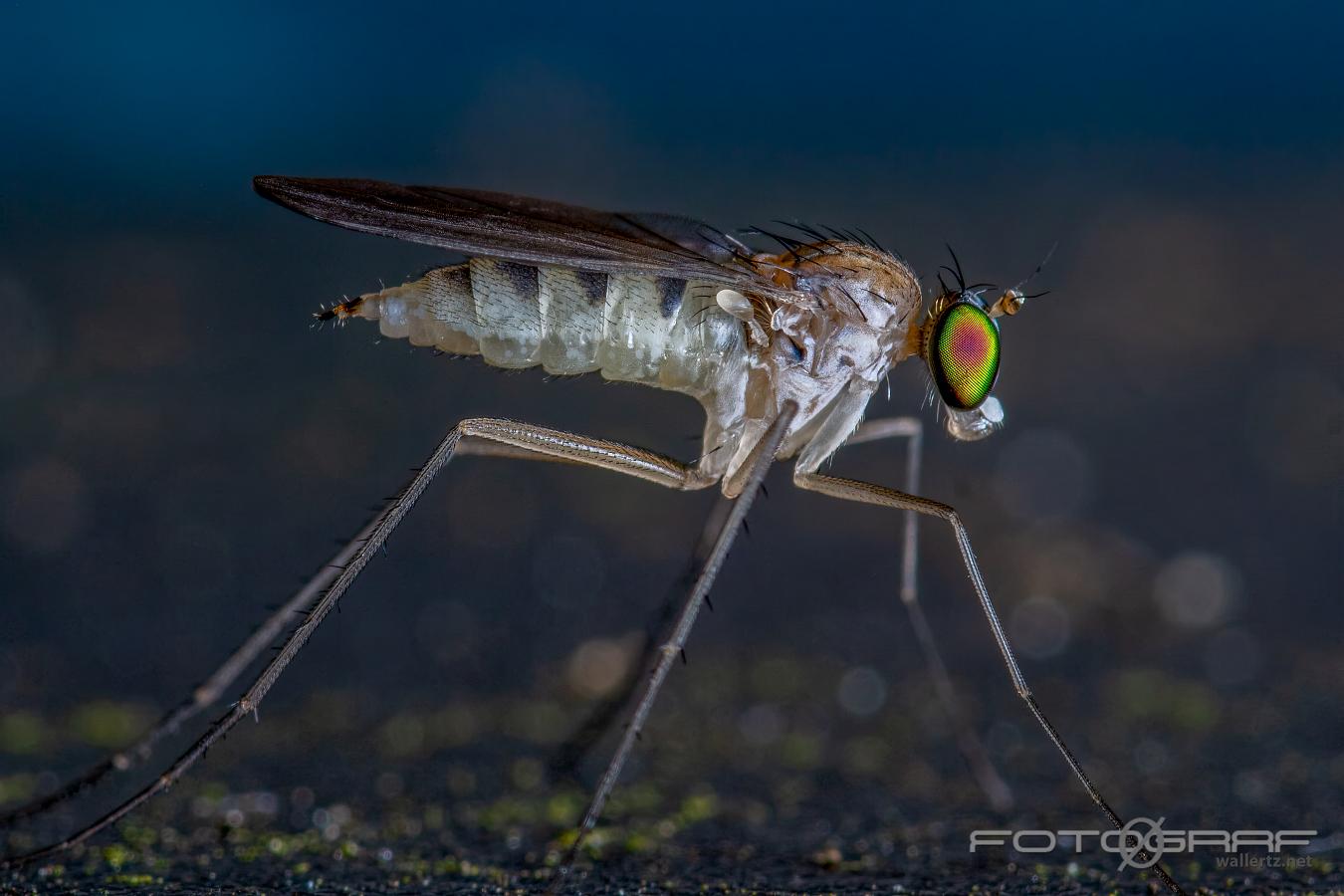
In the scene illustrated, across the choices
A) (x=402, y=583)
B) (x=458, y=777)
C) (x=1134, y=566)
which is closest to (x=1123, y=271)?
(x=1134, y=566)

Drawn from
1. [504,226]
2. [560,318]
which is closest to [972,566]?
[560,318]

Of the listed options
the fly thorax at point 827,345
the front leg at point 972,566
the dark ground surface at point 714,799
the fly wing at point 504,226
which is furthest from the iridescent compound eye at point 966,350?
the dark ground surface at point 714,799

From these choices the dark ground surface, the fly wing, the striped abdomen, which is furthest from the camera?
the striped abdomen

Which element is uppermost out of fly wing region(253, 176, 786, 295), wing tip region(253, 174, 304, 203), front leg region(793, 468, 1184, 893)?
wing tip region(253, 174, 304, 203)

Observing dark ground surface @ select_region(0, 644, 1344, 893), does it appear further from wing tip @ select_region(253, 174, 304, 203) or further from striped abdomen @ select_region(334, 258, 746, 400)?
wing tip @ select_region(253, 174, 304, 203)

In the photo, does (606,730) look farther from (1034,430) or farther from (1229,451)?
(1229,451)

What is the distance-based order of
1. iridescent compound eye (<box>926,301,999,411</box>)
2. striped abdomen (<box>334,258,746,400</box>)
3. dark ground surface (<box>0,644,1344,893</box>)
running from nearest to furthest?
dark ground surface (<box>0,644,1344,893</box>)
striped abdomen (<box>334,258,746,400</box>)
iridescent compound eye (<box>926,301,999,411</box>)

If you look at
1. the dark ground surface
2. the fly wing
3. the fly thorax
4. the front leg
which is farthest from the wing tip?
the front leg
